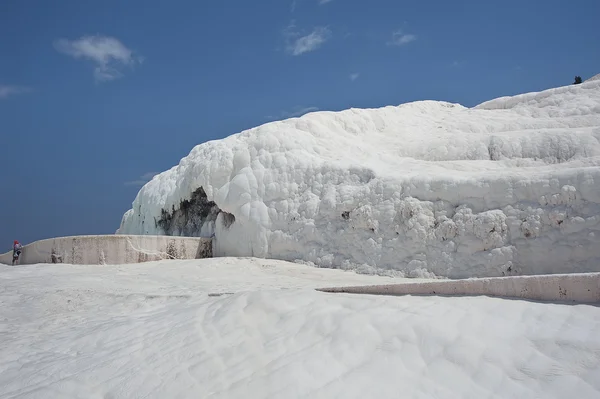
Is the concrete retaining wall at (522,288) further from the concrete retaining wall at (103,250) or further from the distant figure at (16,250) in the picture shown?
the distant figure at (16,250)

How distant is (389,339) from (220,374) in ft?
3.80

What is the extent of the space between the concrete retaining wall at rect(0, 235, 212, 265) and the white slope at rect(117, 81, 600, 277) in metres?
1.11

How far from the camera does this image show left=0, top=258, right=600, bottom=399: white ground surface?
2754 millimetres

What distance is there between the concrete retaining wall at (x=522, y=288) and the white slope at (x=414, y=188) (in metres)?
3.40

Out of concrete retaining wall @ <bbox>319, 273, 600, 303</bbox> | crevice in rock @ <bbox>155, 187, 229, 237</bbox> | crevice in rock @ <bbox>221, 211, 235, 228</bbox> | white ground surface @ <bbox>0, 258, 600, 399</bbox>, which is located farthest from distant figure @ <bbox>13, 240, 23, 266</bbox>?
concrete retaining wall @ <bbox>319, 273, 600, 303</bbox>

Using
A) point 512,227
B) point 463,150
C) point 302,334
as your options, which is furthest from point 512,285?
point 463,150

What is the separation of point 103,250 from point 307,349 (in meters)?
6.16

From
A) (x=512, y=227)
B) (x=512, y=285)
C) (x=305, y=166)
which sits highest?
(x=305, y=166)

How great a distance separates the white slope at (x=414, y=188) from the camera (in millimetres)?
6789

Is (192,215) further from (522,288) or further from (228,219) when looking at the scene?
(522,288)

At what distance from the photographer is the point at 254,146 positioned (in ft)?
32.4

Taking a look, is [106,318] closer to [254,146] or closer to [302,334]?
[302,334]

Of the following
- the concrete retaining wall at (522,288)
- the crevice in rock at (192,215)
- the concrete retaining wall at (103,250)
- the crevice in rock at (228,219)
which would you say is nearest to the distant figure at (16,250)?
the concrete retaining wall at (103,250)

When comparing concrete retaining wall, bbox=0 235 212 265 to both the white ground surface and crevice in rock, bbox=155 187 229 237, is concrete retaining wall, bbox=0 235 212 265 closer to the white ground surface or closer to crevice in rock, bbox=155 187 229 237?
crevice in rock, bbox=155 187 229 237
